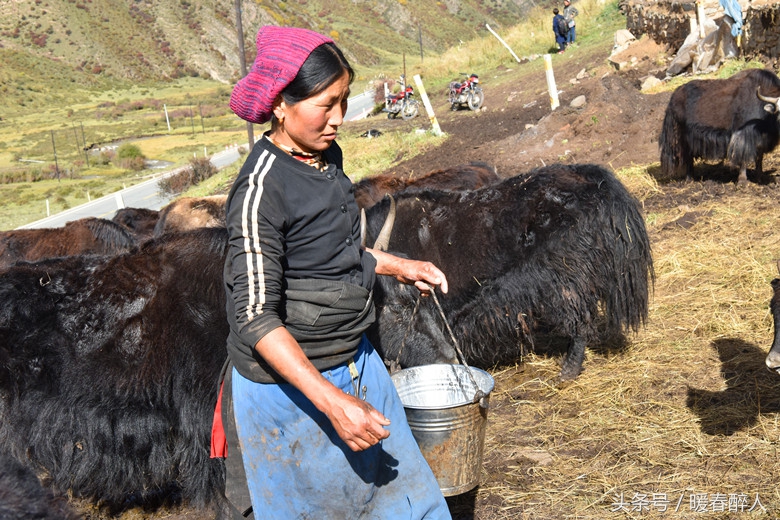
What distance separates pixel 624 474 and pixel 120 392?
286cm

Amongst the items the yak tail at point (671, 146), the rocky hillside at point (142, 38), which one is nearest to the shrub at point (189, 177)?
the yak tail at point (671, 146)

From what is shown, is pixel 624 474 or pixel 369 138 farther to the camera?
pixel 369 138

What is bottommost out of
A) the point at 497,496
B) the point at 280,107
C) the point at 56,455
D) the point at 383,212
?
the point at 497,496

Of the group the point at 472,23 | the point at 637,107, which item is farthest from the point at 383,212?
the point at 472,23

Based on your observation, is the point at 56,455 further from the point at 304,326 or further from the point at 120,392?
the point at 304,326

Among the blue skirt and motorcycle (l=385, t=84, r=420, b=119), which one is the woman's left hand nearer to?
the blue skirt

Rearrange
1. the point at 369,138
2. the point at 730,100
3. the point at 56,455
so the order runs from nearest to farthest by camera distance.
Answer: the point at 56,455 → the point at 730,100 → the point at 369,138

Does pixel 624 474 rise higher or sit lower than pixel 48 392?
lower

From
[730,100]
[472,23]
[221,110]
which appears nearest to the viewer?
[730,100]

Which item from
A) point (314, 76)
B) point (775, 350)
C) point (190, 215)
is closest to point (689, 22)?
point (190, 215)

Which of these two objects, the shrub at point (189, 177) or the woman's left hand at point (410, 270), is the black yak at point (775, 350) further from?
the shrub at point (189, 177)

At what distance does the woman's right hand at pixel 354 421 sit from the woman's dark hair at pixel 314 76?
0.90m

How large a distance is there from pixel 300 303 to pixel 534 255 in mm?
3217

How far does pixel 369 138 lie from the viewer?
1900cm
